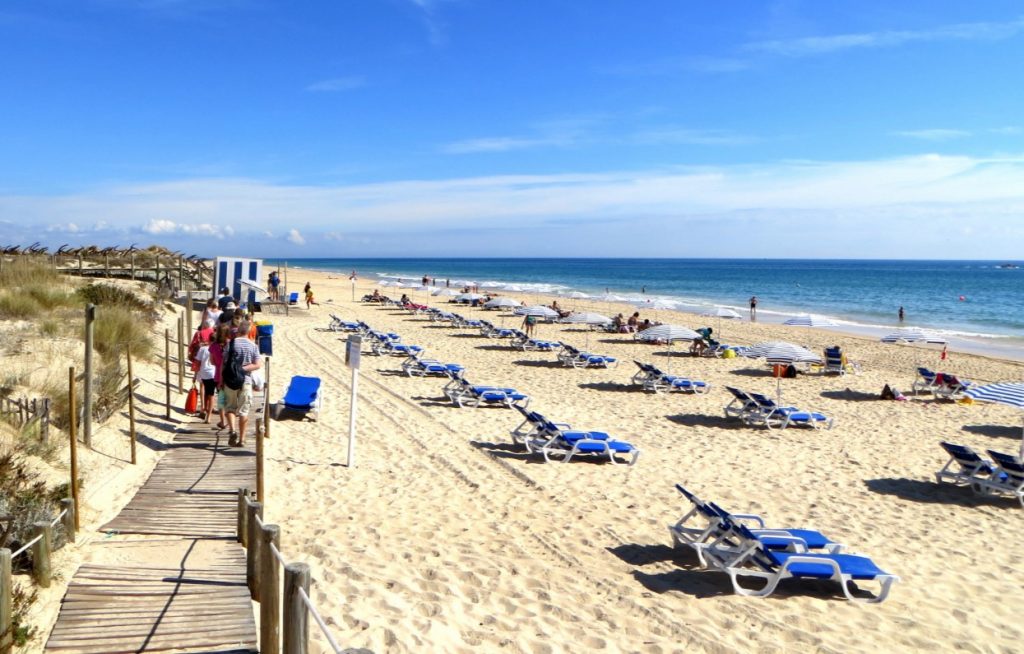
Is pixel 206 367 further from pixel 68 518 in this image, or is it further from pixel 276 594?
pixel 276 594

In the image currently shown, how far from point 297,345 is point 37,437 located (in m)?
11.5

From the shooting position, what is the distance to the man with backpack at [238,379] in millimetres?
7258

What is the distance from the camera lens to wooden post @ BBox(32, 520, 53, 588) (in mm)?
4020

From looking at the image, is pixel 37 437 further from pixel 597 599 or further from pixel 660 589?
pixel 660 589

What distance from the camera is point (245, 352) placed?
24.1 feet

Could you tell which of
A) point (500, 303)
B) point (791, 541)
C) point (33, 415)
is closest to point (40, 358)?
point (33, 415)

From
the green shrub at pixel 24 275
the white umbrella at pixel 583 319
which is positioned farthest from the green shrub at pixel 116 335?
the white umbrella at pixel 583 319

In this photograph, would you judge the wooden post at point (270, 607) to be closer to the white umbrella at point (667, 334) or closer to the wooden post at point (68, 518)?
the wooden post at point (68, 518)

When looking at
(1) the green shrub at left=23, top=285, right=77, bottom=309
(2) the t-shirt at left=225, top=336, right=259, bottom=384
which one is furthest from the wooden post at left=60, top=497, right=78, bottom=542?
(1) the green shrub at left=23, top=285, right=77, bottom=309

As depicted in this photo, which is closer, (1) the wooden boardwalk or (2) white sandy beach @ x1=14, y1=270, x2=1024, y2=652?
(1) the wooden boardwalk

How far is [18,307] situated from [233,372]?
6135 mm

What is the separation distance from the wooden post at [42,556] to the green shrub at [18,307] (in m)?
8.29

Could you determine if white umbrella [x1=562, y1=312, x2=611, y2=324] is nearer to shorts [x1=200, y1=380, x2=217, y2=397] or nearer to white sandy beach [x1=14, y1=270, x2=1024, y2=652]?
white sandy beach [x1=14, y1=270, x2=1024, y2=652]

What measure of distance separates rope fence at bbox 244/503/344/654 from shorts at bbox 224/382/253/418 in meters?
2.76
